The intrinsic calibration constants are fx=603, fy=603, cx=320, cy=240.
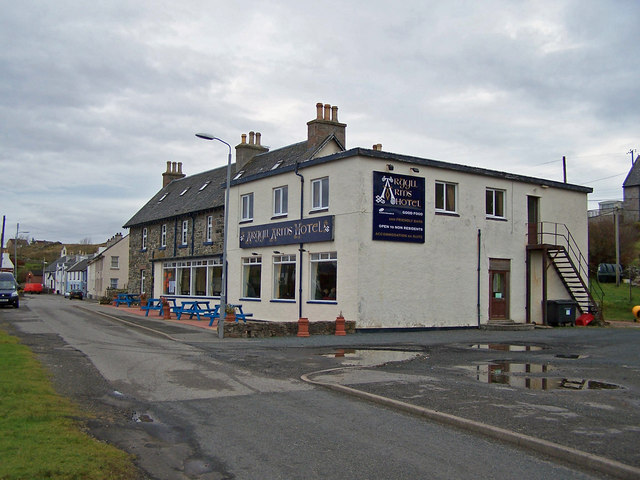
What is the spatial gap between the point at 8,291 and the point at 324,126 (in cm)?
2181

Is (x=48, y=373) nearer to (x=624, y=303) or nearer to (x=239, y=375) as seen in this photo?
(x=239, y=375)

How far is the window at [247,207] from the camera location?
93.2ft

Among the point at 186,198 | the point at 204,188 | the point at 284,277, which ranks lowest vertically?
the point at 284,277

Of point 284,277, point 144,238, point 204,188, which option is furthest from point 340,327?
point 144,238

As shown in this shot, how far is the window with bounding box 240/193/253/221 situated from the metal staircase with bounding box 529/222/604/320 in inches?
501

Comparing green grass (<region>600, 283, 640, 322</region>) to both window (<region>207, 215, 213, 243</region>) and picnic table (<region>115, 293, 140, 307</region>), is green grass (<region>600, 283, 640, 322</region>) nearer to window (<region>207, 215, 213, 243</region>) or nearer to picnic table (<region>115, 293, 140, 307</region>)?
window (<region>207, 215, 213, 243</region>)

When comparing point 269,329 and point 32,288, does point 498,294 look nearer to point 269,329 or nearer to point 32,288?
point 269,329

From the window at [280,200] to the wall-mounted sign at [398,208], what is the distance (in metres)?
5.11

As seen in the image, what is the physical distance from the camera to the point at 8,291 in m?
35.7

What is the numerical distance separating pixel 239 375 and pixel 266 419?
13.2 ft

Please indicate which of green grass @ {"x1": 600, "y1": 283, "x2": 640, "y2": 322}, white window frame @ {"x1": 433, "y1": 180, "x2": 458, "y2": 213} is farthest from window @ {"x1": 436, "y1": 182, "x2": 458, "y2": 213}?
green grass @ {"x1": 600, "y1": 283, "x2": 640, "y2": 322}

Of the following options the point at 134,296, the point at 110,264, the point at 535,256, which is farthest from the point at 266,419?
the point at 110,264

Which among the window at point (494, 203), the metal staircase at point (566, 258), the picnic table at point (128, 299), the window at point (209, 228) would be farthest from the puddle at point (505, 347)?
the picnic table at point (128, 299)

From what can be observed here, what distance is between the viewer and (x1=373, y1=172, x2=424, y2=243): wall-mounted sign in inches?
872
